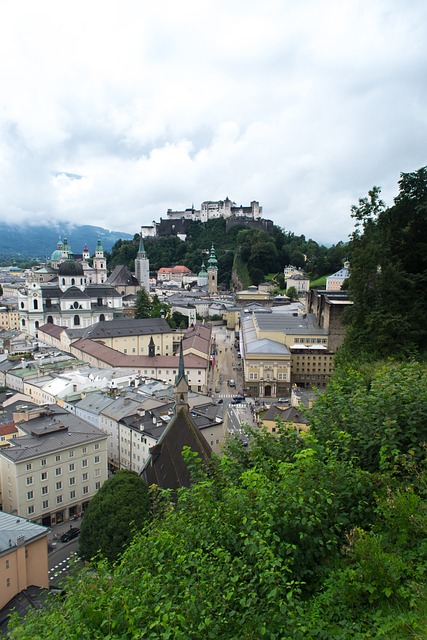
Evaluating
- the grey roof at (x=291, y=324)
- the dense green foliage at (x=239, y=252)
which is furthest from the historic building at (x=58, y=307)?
the dense green foliage at (x=239, y=252)

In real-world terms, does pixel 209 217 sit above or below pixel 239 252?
above

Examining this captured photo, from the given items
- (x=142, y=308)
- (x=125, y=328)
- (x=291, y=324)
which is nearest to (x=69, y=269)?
(x=142, y=308)

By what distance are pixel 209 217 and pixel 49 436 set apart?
424 feet

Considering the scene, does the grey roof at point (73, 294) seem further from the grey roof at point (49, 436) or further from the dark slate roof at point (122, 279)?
the grey roof at point (49, 436)

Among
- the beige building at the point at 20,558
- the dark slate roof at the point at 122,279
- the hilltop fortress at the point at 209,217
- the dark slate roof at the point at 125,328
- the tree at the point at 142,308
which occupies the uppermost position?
the hilltop fortress at the point at 209,217

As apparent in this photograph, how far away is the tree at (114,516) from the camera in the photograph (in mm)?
19016

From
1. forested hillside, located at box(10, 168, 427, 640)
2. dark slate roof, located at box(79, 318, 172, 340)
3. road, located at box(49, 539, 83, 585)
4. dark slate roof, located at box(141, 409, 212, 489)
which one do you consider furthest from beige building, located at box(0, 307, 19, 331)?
forested hillside, located at box(10, 168, 427, 640)

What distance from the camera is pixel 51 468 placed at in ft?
83.9

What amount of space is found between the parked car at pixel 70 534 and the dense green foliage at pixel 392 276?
57.5 feet

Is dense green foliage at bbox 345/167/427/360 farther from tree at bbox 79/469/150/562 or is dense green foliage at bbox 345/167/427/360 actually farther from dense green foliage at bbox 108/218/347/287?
dense green foliage at bbox 108/218/347/287

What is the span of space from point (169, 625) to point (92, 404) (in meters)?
31.5

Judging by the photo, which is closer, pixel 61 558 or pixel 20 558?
pixel 20 558

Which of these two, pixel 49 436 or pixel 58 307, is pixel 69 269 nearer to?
pixel 58 307

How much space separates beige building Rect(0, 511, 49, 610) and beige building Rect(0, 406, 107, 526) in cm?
506
